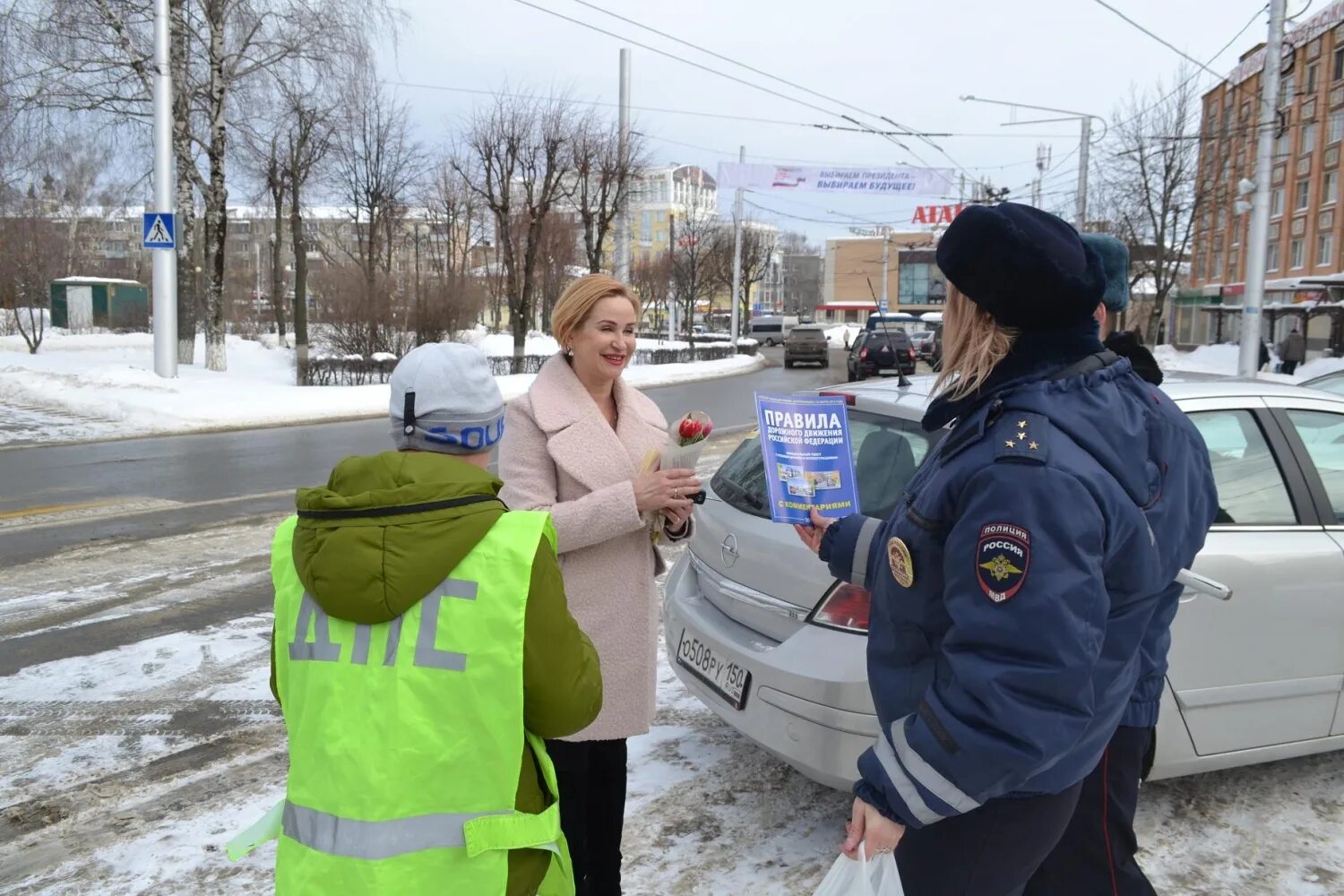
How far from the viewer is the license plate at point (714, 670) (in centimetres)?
333

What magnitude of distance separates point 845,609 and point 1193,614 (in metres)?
1.13

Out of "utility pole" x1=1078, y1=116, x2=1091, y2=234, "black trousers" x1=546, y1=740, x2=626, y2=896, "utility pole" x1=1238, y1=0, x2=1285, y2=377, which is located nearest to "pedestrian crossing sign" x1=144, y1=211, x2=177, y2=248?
"black trousers" x1=546, y1=740, x2=626, y2=896

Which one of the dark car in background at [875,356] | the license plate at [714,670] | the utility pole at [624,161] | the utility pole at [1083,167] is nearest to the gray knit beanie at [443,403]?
the license plate at [714,670]

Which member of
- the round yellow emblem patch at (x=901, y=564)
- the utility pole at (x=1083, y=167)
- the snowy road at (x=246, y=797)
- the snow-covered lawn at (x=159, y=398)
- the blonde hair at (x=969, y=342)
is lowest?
the snowy road at (x=246, y=797)

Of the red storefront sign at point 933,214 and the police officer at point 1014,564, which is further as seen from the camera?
the red storefront sign at point 933,214

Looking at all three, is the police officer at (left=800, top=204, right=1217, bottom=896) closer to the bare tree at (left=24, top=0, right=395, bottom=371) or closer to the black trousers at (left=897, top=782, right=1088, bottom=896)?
the black trousers at (left=897, top=782, right=1088, bottom=896)

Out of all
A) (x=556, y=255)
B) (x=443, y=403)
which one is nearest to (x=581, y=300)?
(x=443, y=403)

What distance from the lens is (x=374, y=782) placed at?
1.60 metres

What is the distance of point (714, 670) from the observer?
3486 mm

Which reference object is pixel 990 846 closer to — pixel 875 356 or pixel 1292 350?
pixel 875 356

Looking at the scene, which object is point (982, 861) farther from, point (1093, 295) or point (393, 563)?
point (393, 563)

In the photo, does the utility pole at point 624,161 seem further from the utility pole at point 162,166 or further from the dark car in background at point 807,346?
the utility pole at point 162,166

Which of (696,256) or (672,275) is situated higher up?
(696,256)

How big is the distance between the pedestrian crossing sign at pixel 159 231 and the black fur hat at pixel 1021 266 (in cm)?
1832
